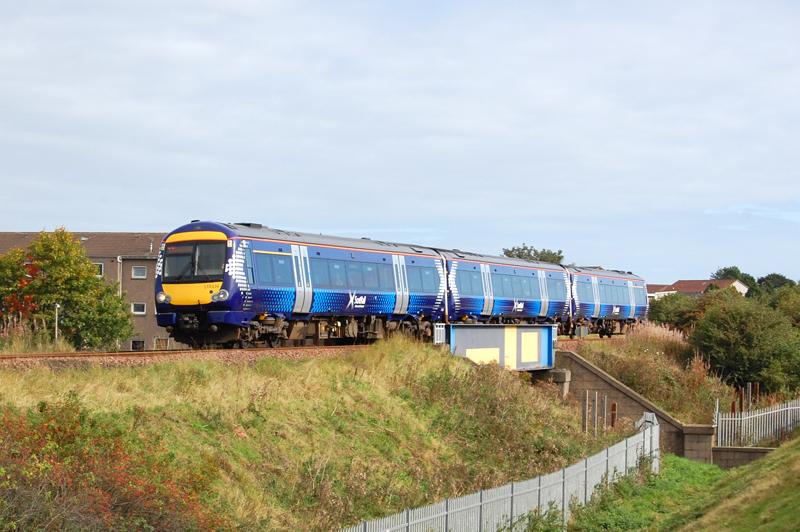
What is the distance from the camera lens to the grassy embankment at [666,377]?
39.7 metres

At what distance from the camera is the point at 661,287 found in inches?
7628

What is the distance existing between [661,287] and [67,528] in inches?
7446

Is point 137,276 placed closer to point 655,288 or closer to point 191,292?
point 191,292

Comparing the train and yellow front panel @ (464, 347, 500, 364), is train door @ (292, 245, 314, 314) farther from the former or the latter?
yellow front panel @ (464, 347, 500, 364)

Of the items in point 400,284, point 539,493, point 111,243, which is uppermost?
point 111,243

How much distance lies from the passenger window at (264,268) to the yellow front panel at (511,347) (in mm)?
12531

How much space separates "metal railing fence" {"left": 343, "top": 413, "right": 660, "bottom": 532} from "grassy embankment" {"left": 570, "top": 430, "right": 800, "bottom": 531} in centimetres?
44

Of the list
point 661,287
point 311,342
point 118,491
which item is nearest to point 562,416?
point 311,342

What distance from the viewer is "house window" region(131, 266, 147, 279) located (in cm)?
7720

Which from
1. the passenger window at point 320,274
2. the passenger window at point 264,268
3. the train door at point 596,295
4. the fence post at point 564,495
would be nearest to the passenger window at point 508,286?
the train door at point 596,295

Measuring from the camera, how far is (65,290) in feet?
207

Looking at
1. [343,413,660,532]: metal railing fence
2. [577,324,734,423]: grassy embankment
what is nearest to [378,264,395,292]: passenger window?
[343,413,660,532]: metal railing fence

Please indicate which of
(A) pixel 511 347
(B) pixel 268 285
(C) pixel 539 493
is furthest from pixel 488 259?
(C) pixel 539 493

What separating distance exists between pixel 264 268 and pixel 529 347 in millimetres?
14674
